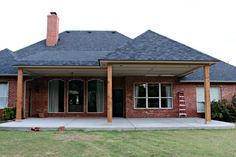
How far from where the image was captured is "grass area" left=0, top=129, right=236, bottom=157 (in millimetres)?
7484

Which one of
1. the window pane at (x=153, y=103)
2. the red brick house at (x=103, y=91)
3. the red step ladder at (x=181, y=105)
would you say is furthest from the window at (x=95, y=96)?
the red step ladder at (x=181, y=105)

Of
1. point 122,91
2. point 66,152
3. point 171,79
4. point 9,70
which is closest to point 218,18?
point 171,79

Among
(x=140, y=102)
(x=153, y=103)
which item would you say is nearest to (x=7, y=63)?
(x=140, y=102)

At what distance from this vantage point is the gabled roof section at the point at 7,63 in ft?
58.8

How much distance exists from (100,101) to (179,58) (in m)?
7.75

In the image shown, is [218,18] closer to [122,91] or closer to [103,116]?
[122,91]

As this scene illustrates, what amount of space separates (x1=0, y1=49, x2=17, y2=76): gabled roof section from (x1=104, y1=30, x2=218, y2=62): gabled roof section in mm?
7781

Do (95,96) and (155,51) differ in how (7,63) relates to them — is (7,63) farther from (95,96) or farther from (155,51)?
(155,51)

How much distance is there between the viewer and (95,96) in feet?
64.3

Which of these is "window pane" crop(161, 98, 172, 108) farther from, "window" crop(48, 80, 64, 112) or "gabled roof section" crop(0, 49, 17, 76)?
"gabled roof section" crop(0, 49, 17, 76)

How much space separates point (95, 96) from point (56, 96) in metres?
2.63

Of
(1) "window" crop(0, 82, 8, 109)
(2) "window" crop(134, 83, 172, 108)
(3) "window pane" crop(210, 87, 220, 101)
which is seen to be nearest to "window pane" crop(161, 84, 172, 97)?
(2) "window" crop(134, 83, 172, 108)

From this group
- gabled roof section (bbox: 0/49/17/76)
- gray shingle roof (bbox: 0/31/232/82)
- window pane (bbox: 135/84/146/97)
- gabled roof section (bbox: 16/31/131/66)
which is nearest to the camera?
gray shingle roof (bbox: 0/31/232/82)

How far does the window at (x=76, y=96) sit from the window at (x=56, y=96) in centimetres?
54
